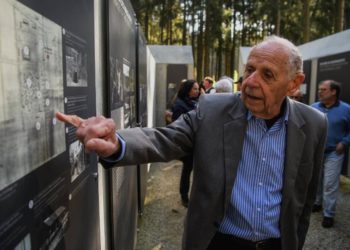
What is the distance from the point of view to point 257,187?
1927 mm

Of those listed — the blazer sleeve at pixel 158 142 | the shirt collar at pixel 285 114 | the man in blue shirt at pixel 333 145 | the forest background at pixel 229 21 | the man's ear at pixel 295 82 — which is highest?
the forest background at pixel 229 21

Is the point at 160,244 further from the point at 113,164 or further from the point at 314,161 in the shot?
the point at 113,164

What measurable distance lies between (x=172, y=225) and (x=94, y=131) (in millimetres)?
4279

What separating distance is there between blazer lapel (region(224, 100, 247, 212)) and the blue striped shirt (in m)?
0.05

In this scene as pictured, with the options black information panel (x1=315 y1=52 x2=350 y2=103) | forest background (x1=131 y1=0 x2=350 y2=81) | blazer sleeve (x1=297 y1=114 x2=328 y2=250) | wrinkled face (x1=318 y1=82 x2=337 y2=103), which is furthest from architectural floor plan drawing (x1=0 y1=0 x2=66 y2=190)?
forest background (x1=131 y1=0 x2=350 y2=81)

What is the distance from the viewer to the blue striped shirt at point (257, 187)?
1.92 metres

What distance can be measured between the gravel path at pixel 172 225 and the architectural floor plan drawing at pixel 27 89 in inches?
140

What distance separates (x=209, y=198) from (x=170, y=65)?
12422 mm

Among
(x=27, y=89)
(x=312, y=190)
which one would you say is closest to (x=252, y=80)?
(x=312, y=190)

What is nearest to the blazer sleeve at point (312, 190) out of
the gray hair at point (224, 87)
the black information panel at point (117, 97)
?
the black information panel at point (117, 97)

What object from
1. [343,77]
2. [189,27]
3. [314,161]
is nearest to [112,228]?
[314,161]

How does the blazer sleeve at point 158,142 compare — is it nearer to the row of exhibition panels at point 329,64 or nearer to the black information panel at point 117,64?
the black information panel at point 117,64

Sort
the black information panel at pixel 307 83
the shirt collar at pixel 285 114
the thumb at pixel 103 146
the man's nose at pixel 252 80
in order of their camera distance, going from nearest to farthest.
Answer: the thumb at pixel 103 146, the man's nose at pixel 252 80, the shirt collar at pixel 285 114, the black information panel at pixel 307 83

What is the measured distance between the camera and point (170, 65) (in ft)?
46.1
